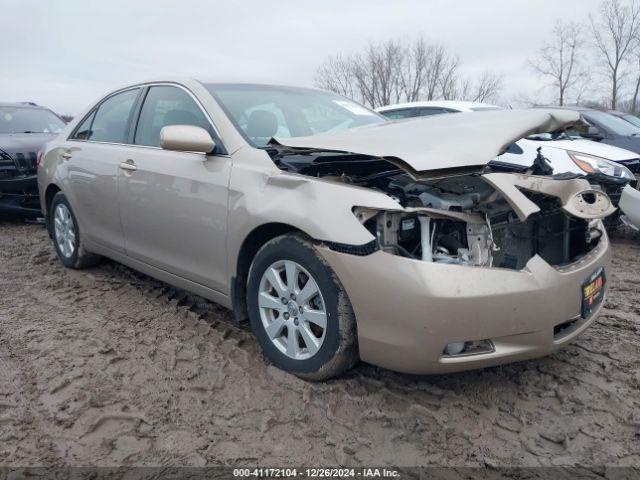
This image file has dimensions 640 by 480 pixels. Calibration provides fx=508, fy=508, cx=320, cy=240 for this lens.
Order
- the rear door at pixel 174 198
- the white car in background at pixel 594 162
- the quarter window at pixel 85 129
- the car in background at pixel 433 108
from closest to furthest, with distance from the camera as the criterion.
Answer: the rear door at pixel 174 198 < the quarter window at pixel 85 129 < the white car in background at pixel 594 162 < the car in background at pixel 433 108

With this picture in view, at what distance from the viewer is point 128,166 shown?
11.8 ft

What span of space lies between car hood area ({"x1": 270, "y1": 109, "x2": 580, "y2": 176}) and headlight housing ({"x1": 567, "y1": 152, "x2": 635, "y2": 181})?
9.93 feet

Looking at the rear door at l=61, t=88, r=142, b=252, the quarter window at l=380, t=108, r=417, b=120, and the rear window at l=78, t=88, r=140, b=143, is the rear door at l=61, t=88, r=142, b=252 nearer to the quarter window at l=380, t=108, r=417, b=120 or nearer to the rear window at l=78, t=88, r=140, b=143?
the rear window at l=78, t=88, r=140, b=143

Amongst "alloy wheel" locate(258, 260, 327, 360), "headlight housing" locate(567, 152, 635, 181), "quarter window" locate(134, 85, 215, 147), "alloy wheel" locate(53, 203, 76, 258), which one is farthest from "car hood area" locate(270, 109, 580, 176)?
"headlight housing" locate(567, 152, 635, 181)

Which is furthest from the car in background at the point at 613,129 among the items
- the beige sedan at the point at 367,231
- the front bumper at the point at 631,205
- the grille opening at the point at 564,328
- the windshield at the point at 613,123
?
the grille opening at the point at 564,328

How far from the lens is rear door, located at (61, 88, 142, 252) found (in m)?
3.84

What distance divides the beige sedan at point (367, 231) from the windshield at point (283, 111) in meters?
0.02

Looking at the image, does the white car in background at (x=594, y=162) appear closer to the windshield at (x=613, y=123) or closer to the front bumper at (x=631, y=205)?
the front bumper at (x=631, y=205)

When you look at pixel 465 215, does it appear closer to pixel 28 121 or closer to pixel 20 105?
pixel 28 121

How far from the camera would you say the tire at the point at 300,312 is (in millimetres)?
2396

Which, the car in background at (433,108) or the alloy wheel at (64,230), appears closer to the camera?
the alloy wheel at (64,230)

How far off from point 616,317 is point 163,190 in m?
3.17

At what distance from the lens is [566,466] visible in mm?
2041

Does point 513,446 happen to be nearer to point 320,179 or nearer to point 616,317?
point 320,179
